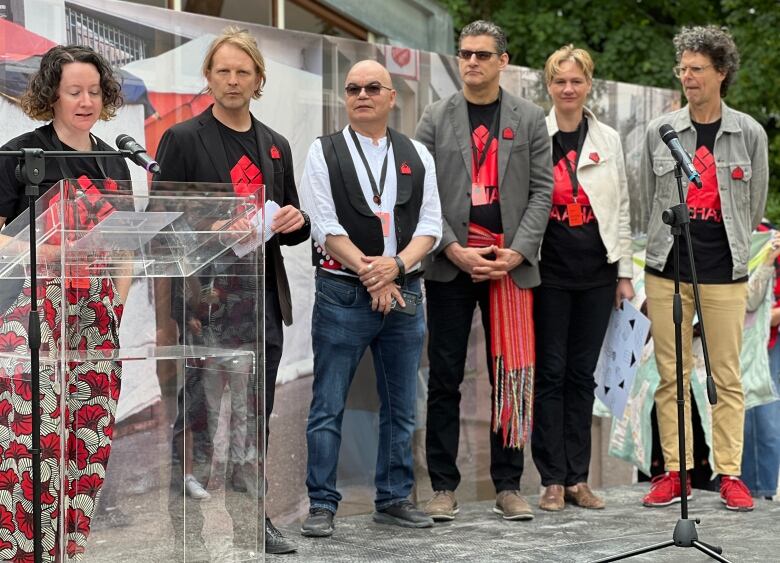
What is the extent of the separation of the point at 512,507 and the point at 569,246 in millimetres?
1184

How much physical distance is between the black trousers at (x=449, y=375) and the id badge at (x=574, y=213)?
50 centimetres

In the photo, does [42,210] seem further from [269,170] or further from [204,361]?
[269,170]

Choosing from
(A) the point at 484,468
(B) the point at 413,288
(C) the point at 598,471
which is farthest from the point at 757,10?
(B) the point at 413,288

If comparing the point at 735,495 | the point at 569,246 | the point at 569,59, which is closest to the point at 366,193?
the point at 569,246

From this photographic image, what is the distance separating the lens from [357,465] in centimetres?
564

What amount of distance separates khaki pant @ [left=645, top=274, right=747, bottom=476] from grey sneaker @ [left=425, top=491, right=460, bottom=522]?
1068mm

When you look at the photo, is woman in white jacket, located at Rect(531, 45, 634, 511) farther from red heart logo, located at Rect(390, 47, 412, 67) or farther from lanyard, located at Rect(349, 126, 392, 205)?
lanyard, located at Rect(349, 126, 392, 205)

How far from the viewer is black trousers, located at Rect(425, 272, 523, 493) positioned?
5.19m

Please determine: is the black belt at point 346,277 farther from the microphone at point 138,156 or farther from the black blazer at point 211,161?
the microphone at point 138,156

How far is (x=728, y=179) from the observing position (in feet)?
17.6

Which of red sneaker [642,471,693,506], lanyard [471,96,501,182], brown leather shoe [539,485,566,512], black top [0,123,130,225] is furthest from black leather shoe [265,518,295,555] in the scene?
red sneaker [642,471,693,506]

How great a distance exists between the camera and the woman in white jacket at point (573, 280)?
17.5 feet

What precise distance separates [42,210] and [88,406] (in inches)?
22.6

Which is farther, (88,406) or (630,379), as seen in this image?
(630,379)
